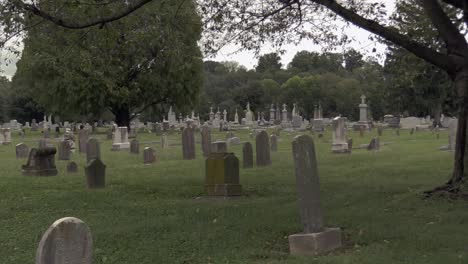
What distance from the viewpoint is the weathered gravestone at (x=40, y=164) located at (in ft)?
56.1

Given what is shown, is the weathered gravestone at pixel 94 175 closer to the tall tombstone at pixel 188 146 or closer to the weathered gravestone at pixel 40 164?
the weathered gravestone at pixel 40 164

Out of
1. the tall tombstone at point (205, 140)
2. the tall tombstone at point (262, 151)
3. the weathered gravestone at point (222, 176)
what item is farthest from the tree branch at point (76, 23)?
the tall tombstone at point (205, 140)

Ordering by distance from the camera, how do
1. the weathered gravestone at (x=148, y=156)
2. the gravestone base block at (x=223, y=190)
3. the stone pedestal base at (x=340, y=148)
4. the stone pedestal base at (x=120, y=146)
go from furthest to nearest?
1. the stone pedestal base at (x=120, y=146)
2. the stone pedestal base at (x=340, y=148)
3. the weathered gravestone at (x=148, y=156)
4. the gravestone base block at (x=223, y=190)

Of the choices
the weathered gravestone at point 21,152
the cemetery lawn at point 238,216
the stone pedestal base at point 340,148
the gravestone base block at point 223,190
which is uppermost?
the weathered gravestone at point 21,152

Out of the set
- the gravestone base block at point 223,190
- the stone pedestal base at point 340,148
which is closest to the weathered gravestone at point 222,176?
the gravestone base block at point 223,190

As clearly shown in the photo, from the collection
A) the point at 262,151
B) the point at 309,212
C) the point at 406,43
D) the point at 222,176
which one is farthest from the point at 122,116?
the point at 309,212

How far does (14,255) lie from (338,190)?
281 inches

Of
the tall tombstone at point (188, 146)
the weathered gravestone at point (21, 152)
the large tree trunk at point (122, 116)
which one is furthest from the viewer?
the large tree trunk at point (122, 116)

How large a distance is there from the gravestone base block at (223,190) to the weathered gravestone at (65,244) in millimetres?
7930

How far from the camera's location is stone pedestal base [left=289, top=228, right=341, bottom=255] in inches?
289

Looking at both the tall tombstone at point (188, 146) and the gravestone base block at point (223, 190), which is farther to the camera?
the tall tombstone at point (188, 146)

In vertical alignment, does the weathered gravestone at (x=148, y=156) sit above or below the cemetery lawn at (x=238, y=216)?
above

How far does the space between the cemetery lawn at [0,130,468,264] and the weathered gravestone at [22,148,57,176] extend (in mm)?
546

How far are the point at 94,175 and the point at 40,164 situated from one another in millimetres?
4069
